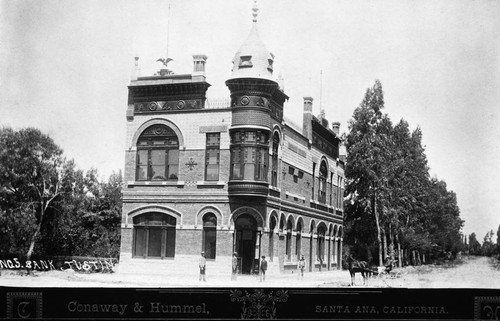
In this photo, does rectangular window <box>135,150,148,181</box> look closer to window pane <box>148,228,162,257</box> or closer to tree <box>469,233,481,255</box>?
window pane <box>148,228,162,257</box>

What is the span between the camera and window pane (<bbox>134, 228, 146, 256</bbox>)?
48.6ft

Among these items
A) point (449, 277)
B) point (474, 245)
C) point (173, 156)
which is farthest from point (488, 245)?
point (173, 156)

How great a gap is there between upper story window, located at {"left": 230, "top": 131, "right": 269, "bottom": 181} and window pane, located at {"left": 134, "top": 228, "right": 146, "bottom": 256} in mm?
2679

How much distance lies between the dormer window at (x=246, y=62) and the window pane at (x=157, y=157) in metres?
3.11

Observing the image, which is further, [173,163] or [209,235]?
[209,235]

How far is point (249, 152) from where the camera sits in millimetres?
15508

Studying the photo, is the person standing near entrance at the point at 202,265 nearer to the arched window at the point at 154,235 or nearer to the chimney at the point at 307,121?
the arched window at the point at 154,235

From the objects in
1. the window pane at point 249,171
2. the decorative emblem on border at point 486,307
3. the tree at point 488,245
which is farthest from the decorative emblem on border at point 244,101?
the decorative emblem on border at point 486,307

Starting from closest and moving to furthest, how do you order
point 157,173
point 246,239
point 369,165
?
1. point 157,173
2. point 246,239
3. point 369,165

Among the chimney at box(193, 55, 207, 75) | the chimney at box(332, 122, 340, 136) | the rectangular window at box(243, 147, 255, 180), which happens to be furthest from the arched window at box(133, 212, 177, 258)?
the chimney at box(332, 122, 340, 136)

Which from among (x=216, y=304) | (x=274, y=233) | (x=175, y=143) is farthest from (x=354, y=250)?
(x=216, y=304)

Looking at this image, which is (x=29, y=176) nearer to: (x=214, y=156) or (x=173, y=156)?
(x=173, y=156)

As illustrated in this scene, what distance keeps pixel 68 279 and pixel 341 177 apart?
8617 millimetres

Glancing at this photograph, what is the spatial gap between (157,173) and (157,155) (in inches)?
21.7
